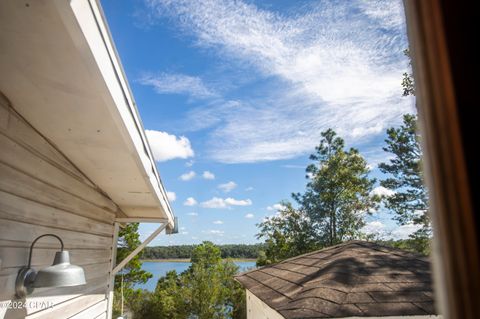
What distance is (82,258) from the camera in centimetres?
342

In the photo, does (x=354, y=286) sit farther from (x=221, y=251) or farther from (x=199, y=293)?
(x=221, y=251)

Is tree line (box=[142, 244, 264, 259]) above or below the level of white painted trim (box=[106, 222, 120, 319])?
below

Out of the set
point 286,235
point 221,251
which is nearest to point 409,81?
point 286,235

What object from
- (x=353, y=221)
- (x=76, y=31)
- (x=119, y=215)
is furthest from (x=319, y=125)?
(x=76, y=31)

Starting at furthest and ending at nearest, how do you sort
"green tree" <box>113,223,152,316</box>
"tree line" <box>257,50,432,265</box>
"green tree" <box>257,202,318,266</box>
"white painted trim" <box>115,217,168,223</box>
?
1. "tree line" <box>257,50,432,265</box>
2. "green tree" <box>257,202,318,266</box>
3. "green tree" <box>113,223,152,316</box>
4. "white painted trim" <box>115,217,168,223</box>

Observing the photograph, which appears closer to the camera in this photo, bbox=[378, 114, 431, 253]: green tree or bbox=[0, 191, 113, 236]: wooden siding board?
bbox=[378, 114, 431, 253]: green tree

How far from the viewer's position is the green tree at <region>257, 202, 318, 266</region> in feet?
63.7

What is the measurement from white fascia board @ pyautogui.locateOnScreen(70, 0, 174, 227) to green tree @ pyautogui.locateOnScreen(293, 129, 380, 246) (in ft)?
→ 59.7

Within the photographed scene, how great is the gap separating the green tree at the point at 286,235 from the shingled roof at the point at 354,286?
48.9ft

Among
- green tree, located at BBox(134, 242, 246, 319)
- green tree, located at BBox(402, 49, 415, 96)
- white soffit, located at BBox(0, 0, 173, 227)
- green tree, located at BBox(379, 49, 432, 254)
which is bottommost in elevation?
green tree, located at BBox(134, 242, 246, 319)

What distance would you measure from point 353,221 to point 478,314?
Result: 20.7 m

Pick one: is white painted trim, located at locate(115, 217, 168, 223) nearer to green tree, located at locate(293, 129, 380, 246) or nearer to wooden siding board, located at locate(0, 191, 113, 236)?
wooden siding board, located at locate(0, 191, 113, 236)

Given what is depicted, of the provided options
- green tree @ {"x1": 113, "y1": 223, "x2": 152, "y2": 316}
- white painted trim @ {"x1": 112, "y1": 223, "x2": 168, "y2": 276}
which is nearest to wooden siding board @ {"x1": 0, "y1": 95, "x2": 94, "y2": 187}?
white painted trim @ {"x1": 112, "y1": 223, "x2": 168, "y2": 276}

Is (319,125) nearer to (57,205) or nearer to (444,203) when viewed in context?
(57,205)
